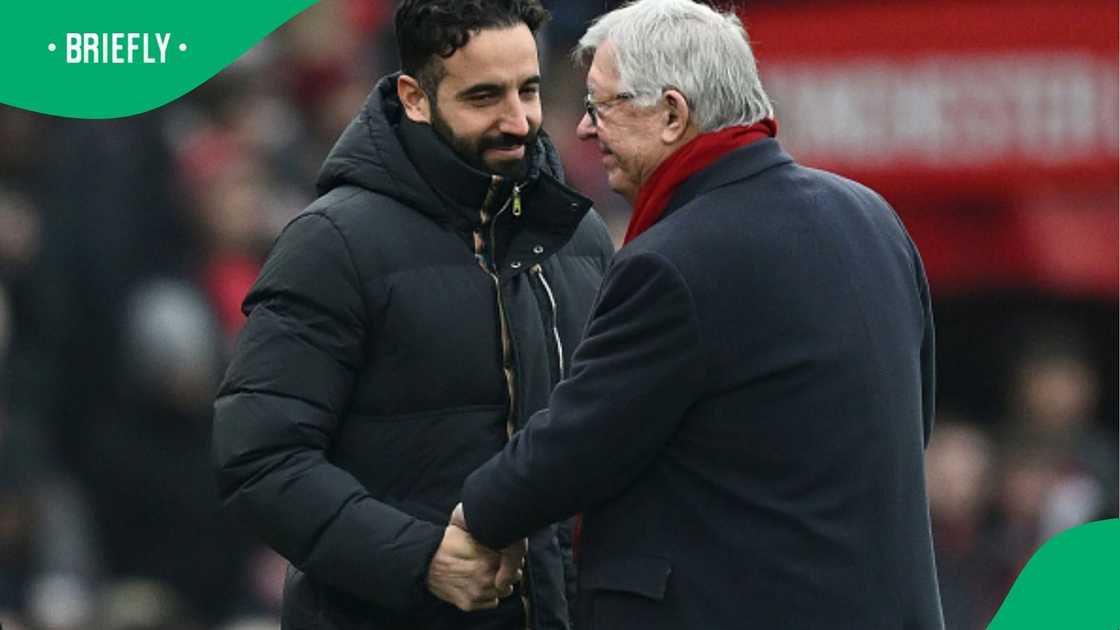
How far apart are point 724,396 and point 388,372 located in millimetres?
640

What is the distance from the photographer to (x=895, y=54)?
9.42 meters

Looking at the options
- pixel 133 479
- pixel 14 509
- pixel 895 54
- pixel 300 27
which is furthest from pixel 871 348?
pixel 895 54

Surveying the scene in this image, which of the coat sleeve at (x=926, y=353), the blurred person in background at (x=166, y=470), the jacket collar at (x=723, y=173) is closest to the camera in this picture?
the jacket collar at (x=723, y=173)

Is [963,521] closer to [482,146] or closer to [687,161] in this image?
[482,146]

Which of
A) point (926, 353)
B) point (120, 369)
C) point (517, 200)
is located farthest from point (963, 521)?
point (517, 200)

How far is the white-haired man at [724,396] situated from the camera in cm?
372

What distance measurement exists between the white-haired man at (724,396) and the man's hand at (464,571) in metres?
0.11

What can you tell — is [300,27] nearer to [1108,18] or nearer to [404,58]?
[1108,18]

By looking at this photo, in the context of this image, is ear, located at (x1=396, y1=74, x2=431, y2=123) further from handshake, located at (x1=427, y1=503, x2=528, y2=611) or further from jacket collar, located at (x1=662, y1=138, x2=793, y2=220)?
handshake, located at (x1=427, y1=503, x2=528, y2=611)

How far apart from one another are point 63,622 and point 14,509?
35 centimetres

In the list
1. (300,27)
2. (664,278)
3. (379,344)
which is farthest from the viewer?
(300,27)

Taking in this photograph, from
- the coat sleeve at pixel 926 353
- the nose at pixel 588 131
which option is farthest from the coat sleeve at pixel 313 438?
the coat sleeve at pixel 926 353

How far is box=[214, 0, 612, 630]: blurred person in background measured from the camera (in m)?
4.02

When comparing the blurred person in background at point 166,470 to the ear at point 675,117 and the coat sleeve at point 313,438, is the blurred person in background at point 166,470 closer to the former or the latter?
the coat sleeve at point 313,438
